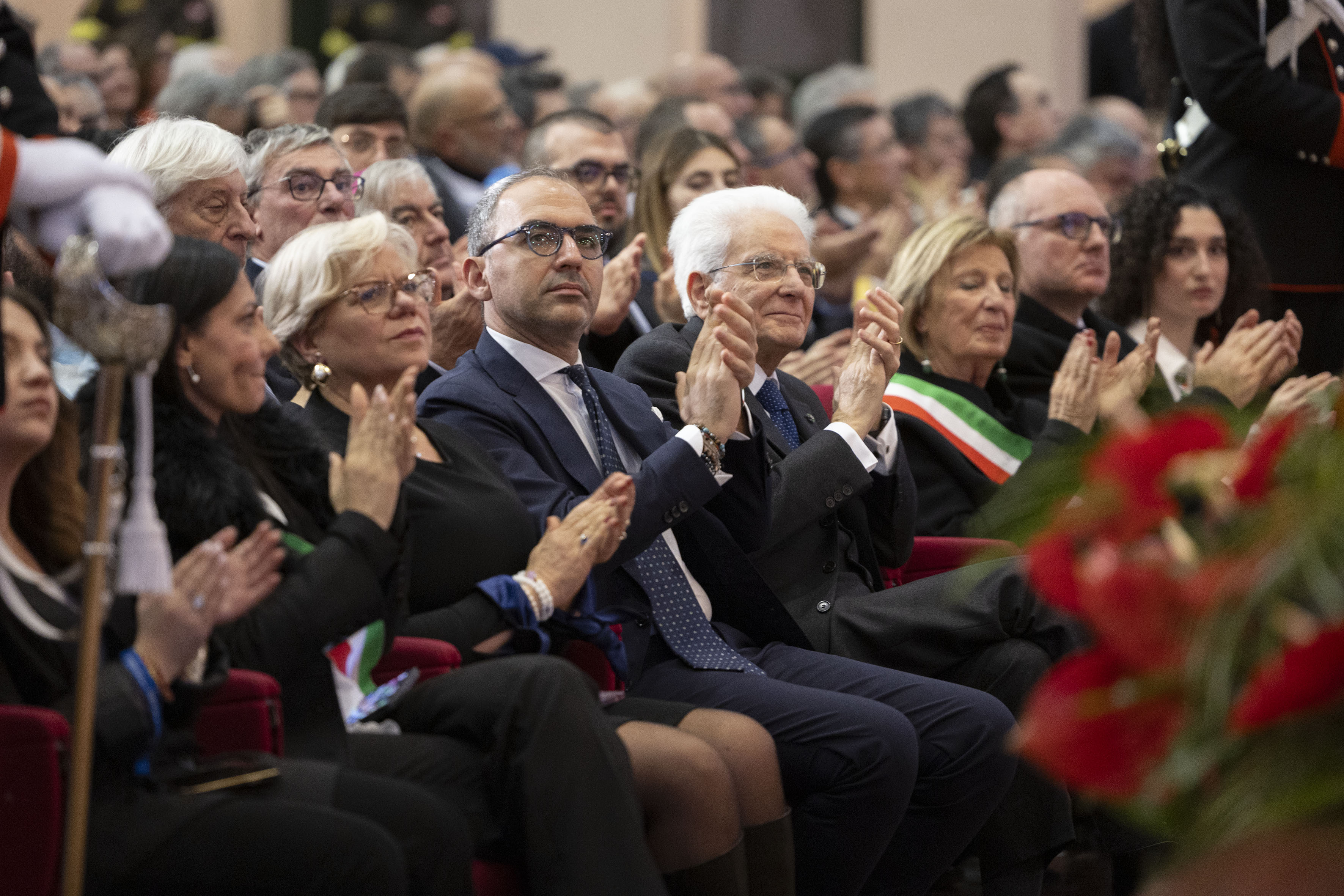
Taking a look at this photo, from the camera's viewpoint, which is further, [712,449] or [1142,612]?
[712,449]

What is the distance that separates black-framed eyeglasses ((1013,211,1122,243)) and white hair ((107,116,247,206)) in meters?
2.12

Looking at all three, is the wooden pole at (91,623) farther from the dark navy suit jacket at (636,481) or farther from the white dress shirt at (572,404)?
the white dress shirt at (572,404)

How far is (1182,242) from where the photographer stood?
4.37 m

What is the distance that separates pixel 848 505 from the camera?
127 inches

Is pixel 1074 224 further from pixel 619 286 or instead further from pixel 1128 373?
pixel 619 286

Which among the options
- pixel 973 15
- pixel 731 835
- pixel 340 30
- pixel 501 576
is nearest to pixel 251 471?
pixel 501 576

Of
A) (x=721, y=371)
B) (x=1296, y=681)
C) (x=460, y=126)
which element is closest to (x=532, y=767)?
(x=721, y=371)

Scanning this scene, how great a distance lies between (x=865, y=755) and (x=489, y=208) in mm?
1243

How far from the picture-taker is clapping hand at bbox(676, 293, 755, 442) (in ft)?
9.30

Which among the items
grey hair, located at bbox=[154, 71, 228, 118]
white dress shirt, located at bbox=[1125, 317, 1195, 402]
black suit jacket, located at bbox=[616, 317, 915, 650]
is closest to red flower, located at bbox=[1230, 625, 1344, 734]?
black suit jacket, located at bbox=[616, 317, 915, 650]

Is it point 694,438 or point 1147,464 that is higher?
point 1147,464

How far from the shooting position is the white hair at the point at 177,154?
314 centimetres

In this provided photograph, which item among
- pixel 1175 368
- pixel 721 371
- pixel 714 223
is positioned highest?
pixel 714 223

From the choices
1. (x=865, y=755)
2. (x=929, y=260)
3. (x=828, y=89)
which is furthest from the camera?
(x=828, y=89)
